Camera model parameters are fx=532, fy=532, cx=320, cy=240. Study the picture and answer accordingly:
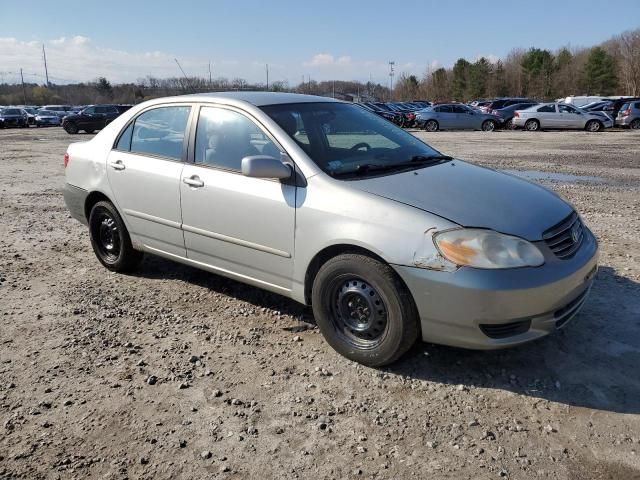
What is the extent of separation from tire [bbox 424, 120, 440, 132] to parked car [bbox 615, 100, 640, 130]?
9.24m

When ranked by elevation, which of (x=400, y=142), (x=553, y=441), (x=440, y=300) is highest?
(x=400, y=142)

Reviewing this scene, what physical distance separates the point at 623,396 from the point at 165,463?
2531mm

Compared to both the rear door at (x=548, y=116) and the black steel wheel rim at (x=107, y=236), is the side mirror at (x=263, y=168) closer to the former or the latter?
the black steel wheel rim at (x=107, y=236)

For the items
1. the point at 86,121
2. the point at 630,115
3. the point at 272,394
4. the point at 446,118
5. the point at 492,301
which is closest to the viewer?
the point at 492,301

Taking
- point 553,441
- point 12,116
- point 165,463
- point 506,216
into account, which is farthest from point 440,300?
point 12,116

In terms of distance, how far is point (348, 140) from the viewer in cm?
416

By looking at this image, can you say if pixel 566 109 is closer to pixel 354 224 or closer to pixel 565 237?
pixel 565 237

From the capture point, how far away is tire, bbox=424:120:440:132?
30125 millimetres

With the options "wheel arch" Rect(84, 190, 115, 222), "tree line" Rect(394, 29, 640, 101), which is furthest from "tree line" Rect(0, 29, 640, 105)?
"wheel arch" Rect(84, 190, 115, 222)

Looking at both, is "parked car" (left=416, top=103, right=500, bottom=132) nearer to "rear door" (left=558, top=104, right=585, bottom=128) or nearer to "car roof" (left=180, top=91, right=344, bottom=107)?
"rear door" (left=558, top=104, right=585, bottom=128)

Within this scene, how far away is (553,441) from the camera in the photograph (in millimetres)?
2695

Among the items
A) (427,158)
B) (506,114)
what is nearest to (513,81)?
(506,114)

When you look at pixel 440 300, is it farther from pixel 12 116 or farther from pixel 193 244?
pixel 12 116

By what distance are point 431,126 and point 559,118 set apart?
6.65 metres
